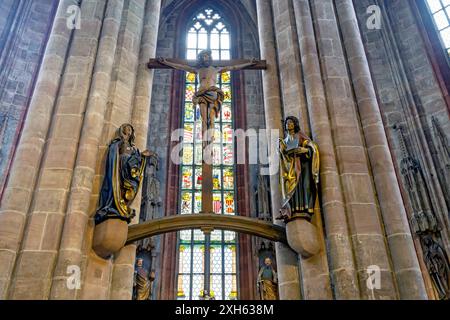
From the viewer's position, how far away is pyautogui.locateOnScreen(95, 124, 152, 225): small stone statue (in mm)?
7336

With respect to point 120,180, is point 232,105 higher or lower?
higher

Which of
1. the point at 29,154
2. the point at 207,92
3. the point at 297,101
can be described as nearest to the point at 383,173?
the point at 297,101

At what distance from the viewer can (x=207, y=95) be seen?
9031 millimetres

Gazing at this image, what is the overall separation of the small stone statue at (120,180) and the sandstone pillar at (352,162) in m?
3.51

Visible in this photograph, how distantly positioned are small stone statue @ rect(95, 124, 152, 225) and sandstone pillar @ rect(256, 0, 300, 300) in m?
2.55

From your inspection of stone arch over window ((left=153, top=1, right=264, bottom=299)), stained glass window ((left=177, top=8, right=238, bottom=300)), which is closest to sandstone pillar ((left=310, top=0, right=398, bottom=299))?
stone arch over window ((left=153, top=1, right=264, bottom=299))

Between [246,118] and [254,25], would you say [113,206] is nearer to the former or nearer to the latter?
[246,118]

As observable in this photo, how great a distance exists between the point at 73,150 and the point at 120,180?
1016 millimetres

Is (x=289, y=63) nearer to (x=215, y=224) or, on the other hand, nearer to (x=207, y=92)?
(x=207, y=92)

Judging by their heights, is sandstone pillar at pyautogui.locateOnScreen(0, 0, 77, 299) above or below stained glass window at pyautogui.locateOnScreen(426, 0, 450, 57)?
below

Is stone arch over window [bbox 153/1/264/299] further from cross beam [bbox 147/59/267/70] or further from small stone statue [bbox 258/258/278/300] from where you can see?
cross beam [bbox 147/59/267/70]

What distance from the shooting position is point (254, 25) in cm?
1891

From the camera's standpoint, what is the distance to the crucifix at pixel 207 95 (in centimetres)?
833

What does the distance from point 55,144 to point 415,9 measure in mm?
12876
